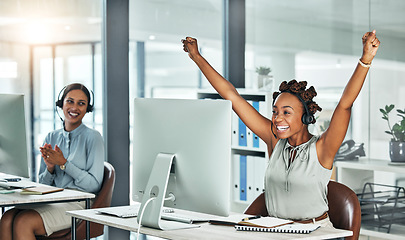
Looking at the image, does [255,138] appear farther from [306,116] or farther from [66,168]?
[306,116]

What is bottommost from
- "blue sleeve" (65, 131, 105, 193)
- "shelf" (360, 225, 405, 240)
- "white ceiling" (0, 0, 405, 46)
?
"shelf" (360, 225, 405, 240)

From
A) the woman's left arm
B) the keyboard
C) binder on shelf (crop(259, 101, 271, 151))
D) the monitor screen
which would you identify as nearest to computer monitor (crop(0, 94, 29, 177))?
the keyboard

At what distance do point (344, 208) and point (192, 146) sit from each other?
857 millimetres

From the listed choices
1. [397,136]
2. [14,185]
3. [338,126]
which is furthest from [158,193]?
[397,136]

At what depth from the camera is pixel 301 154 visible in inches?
112

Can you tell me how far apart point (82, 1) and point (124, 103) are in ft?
2.61

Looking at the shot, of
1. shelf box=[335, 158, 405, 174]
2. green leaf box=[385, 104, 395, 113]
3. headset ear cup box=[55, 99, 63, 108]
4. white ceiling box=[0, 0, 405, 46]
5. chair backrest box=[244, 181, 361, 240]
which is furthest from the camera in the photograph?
green leaf box=[385, 104, 395, 113]

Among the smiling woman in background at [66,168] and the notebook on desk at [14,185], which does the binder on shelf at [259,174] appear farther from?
the notebook on desk at [14,185]

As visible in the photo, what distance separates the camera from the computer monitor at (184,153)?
7.88ft

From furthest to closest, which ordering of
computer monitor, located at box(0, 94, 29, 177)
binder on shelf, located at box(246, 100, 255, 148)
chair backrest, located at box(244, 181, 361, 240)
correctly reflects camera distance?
binder on shelf, located at box(246, 100, 255, 148) → computer monitor, located at box(0, 94, 29, 177) → chair backrest, located at box(244, 181, 361, 240)

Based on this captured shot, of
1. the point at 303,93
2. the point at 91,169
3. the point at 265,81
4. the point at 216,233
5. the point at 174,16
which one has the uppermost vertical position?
the point at 174,16

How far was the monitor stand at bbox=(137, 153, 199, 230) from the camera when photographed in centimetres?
251

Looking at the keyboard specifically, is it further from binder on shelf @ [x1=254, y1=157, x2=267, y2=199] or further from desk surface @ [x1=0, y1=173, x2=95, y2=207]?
binder on shelf @ [x1=254, y1=157, x2=267, y2=199]

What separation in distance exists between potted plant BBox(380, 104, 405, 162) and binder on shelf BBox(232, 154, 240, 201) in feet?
3.89
